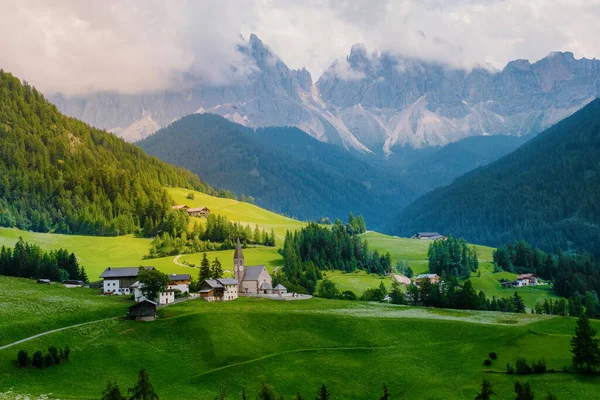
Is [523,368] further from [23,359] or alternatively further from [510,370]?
[23,359]

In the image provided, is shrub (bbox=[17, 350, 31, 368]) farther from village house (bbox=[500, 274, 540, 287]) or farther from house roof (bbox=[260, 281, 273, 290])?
village house (bbox=[500, 274, 540, 287])

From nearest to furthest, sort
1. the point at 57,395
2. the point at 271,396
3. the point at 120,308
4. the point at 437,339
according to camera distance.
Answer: the point at 271,396 < the point at 57,395 < the point at 437,339 < the point at 120,308

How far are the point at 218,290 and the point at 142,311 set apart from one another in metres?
26.5

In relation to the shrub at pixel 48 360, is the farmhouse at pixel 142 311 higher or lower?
higher

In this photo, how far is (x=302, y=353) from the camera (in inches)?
3831

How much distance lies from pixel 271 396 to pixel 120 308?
175 ft

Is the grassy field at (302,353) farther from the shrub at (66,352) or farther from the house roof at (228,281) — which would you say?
the house roof at (228,281)

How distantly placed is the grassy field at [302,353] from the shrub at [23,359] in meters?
1.02

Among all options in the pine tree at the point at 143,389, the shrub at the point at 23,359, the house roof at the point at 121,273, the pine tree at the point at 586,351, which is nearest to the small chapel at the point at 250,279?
the house roof at the point at 121,273

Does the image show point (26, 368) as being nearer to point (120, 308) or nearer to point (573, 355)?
point (120, 308)

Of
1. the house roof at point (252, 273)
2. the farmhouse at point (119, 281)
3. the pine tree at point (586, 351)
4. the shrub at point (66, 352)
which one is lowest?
the shrub at point (66, 352)

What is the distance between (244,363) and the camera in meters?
92.3

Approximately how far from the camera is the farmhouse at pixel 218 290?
429 feet

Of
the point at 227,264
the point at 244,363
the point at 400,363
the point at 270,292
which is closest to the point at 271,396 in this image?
the point at 244,363
